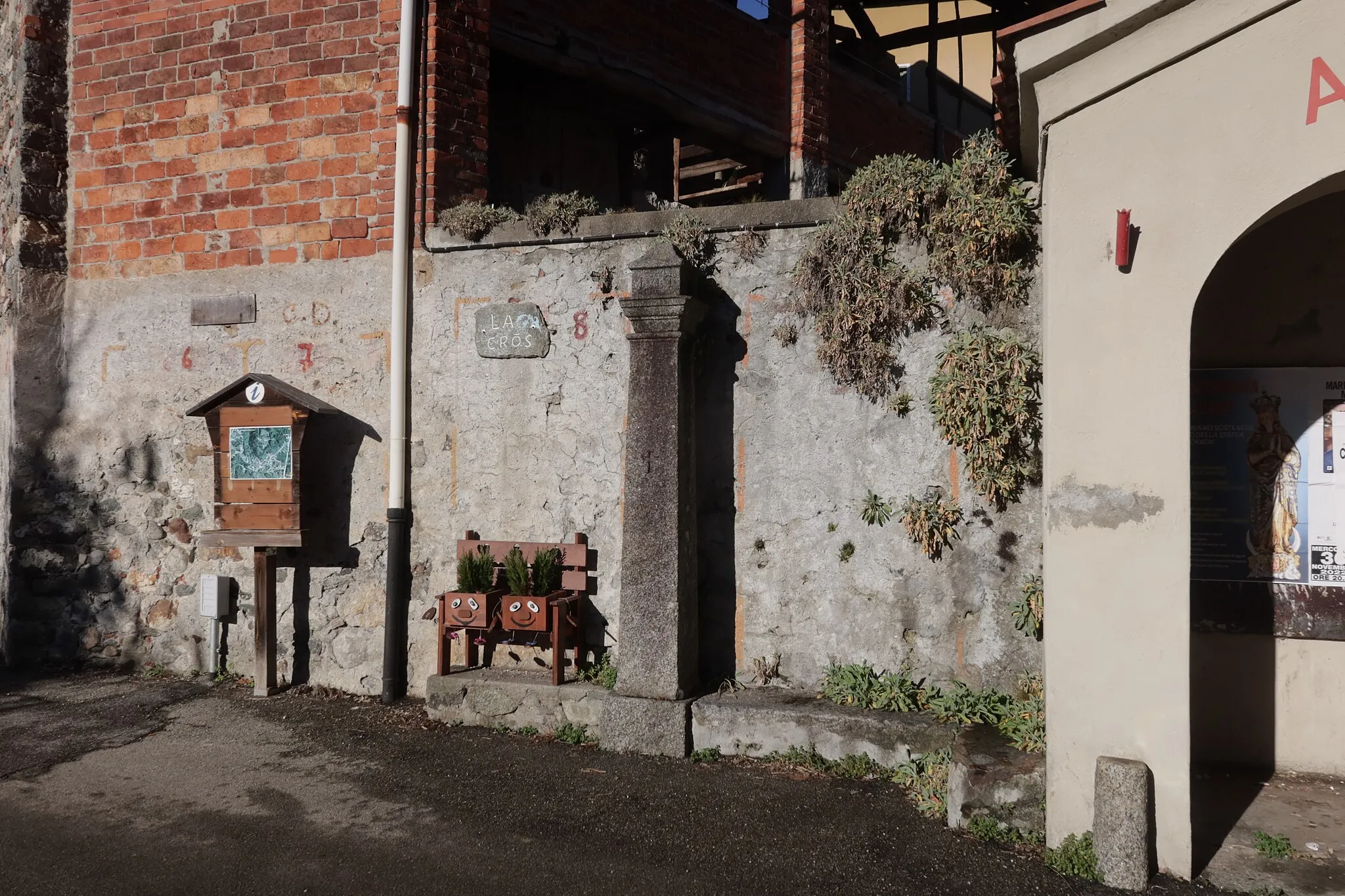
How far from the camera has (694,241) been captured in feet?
19.2

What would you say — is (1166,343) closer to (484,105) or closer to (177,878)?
(177,878)

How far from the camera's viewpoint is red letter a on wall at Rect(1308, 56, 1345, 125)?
3.61 m

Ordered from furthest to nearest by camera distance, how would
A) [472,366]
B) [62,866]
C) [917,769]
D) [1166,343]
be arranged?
1. [472,366]
2. [917,769]
3. [62,866]
4. [1166,343]

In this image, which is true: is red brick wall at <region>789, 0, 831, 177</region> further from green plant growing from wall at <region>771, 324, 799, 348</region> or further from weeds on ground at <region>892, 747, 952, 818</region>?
weeds on ground at <region>892, 747, 952, 818</region>

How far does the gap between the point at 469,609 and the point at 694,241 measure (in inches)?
100

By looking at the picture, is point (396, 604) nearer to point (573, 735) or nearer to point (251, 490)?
point (251, 490)

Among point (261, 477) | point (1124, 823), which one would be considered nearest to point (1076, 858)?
point (1124, 823)

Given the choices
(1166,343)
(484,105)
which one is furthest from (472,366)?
(1166,343)

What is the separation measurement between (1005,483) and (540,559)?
2.67 m

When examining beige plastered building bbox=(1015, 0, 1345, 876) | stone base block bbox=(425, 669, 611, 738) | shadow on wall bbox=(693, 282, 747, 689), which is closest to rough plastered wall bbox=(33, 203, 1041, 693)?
shadow on wall bbox=(693, 282, 747, 689)

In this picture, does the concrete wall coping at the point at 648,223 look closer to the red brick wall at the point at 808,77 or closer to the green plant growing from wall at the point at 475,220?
the green plant growing from wall at the point at 475,220

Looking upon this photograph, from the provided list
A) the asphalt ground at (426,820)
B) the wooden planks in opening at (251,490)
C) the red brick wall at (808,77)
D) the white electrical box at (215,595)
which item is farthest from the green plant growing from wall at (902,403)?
the red brick wall at (808,77)

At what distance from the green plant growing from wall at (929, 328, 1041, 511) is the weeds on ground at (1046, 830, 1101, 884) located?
1.75 metres

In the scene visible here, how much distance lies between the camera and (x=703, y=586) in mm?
5820
